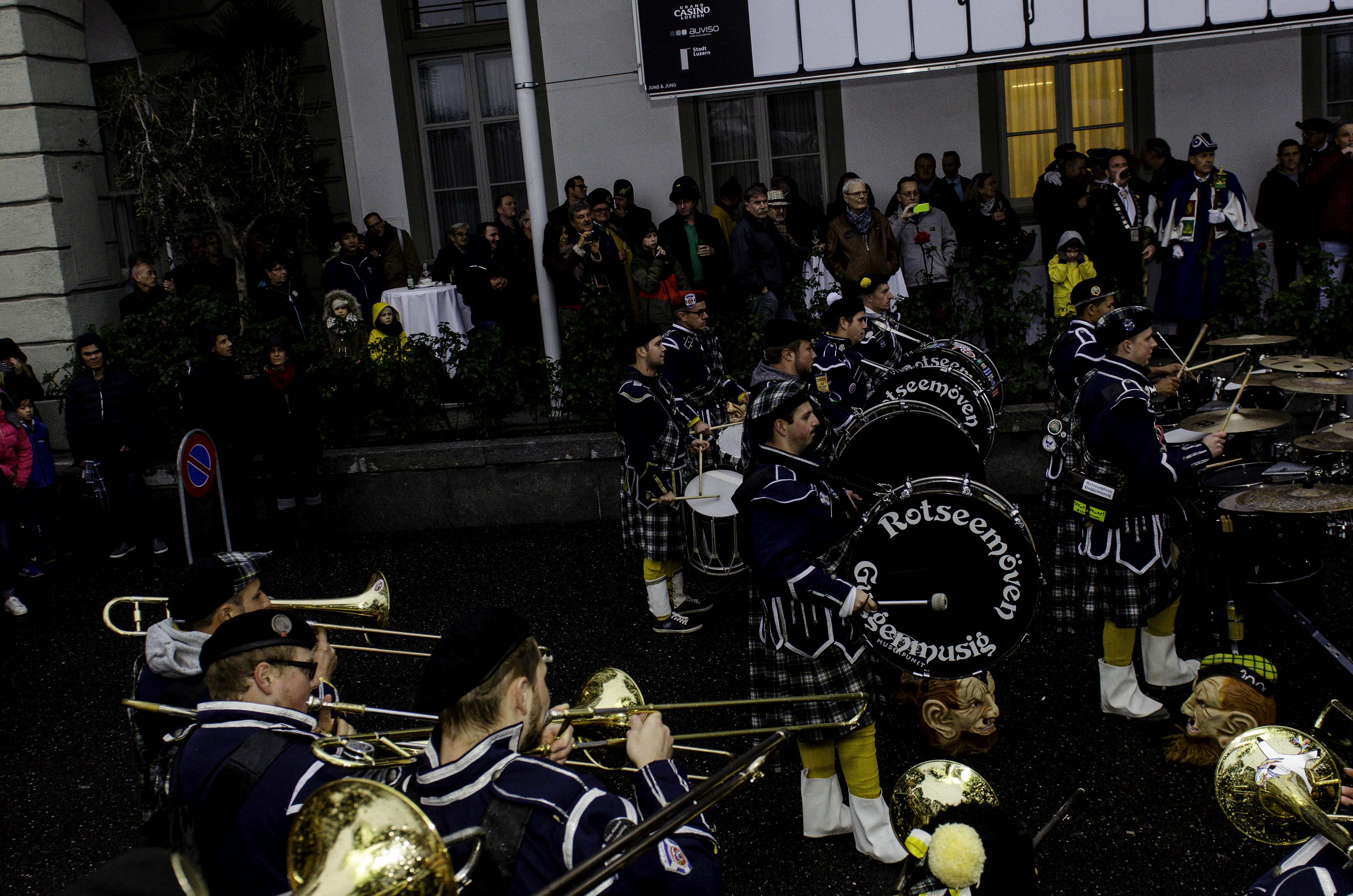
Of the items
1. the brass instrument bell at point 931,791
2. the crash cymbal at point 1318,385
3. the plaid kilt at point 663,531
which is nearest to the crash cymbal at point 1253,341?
the crash cymbal at point 1318,385

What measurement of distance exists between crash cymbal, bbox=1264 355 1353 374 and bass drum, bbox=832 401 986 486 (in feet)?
5.35

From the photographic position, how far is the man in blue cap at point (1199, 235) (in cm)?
1010

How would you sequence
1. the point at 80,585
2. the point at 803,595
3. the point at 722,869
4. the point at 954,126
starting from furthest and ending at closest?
the point at 954,126 → the point at 80,585 → the point at 722,869 → the point at 803,595

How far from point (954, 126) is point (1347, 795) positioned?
1020 cm

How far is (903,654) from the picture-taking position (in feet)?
15.7

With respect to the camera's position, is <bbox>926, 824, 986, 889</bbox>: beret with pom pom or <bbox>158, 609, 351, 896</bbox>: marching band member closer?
<bbox>926, 824, 986, 889</bbox>: beret with pom pom

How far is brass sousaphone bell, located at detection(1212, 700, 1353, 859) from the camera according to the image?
2.78 meters

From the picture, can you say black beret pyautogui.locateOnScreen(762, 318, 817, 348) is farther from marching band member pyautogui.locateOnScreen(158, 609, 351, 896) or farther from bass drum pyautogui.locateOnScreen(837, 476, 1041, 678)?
marching band member pyautogui.locateOnScreen(158, 609, 351, 896)

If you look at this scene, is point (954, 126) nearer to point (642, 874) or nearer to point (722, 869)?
point (722, 869)

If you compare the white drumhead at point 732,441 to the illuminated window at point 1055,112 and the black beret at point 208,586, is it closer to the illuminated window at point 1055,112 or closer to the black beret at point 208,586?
the black beret at point 208,586

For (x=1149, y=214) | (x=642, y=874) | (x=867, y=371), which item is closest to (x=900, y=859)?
(x=642, y=874)

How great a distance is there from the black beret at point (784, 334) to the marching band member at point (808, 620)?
65.6 inches

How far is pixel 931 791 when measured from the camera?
3.18m

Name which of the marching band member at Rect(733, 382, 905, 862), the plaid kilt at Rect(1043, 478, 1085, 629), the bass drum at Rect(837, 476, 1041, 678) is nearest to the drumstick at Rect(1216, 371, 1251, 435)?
the plaid kilt at Rect(1043, 478, 1085, 629)
